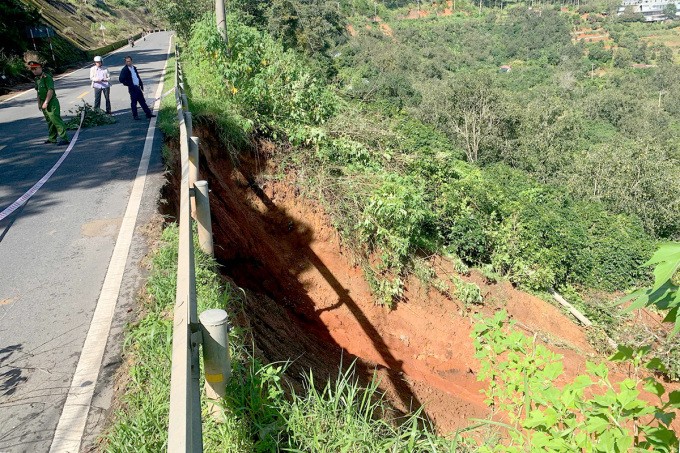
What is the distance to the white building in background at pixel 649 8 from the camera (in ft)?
420

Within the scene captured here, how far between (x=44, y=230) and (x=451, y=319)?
23.0ft

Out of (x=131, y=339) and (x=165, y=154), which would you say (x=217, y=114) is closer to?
(x=165, y=154)

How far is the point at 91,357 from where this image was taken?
3.46 m

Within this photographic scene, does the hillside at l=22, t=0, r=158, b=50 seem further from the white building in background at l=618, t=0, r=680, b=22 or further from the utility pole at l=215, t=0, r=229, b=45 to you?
the white building in background at l=618, t=0, r=680, b=22

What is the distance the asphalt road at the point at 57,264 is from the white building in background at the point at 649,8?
148 metres

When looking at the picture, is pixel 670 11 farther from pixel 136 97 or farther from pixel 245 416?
pixel 245 416

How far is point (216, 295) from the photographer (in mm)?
4129

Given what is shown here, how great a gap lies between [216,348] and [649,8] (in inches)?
6851

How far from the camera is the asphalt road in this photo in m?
3.07

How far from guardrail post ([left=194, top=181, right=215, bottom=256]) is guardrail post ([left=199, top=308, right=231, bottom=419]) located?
2.01 metres

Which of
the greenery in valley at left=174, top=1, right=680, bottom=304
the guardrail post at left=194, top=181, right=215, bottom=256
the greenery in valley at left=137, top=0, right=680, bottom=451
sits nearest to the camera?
the greenery in valley at left=137, top=0, right=680, bottom=451

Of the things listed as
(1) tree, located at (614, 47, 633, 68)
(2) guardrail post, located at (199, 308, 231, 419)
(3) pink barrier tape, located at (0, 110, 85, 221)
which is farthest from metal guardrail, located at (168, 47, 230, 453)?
(1) tree, located at (614, 47, 633, 68)

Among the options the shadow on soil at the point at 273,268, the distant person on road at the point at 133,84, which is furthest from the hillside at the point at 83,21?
the shadow on soil at the point at 273,268

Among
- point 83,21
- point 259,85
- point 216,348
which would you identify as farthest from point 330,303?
point 83,21
